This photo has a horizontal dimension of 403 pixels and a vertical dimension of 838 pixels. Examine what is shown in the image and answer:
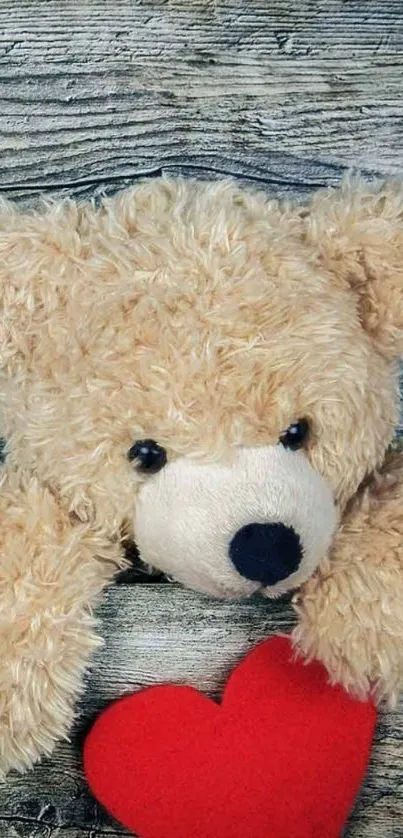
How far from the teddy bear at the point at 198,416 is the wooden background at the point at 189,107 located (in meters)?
0.12

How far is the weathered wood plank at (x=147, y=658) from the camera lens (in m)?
0.79

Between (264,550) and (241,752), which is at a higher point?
(264,550)

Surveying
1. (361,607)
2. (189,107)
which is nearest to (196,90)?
(189,107)

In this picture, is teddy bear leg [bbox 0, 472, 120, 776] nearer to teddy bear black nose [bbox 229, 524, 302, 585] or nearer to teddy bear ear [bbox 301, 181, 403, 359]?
teddy bear black nose [bbox 229, 524, 302, 585]

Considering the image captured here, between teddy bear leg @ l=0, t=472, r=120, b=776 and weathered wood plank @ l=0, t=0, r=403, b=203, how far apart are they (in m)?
0.29

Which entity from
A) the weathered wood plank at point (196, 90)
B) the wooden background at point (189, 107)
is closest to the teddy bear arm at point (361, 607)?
the wooden background at point (189, 107)

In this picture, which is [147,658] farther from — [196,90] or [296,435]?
[196,90]

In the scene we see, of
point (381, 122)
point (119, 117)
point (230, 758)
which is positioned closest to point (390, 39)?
point (381, 122)

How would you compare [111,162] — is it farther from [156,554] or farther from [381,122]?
[156,554]

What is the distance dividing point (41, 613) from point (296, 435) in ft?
0.71

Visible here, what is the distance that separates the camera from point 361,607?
2.38 ft

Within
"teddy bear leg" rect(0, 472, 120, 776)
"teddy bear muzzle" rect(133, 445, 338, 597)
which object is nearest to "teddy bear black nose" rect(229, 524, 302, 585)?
"teddy bear muzzle" rect(133, 445, 338, 597)

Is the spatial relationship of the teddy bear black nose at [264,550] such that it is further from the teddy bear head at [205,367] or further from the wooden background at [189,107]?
the wooden background at [189,107]

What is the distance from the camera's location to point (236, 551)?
663 millimetres
